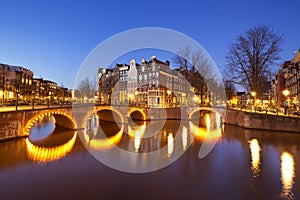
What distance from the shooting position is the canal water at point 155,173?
8.49 metres

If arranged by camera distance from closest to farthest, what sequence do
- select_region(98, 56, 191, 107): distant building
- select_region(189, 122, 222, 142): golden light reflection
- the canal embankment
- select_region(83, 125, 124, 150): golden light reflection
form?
select_region(83, 125, 124, 150): golden light reflection < select_region(189, 122, 222, 142): golden light reflection < the canal embankment < select_region(98, 56, 191, 107): distant building

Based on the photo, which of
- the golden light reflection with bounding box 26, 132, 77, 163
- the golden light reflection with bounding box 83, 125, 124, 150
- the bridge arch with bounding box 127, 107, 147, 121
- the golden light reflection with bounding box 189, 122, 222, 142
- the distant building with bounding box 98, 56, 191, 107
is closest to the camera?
the golden light reflection with bounding box 26, 132, 77, 163

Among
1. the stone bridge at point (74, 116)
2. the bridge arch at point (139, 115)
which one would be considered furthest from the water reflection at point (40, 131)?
the bridge arch at point (139, 115)

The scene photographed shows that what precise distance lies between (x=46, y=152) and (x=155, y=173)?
29.2 feet

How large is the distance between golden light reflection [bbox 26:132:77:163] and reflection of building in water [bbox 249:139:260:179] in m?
12.2

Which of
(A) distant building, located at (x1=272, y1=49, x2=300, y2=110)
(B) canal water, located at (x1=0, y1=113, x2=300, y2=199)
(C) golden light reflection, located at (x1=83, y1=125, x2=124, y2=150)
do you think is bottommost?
(B) canal water, located at (x1=0, y1=113, x2=300, y2=199)

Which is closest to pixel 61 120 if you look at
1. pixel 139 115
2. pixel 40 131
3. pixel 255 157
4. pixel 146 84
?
pixel 40 131

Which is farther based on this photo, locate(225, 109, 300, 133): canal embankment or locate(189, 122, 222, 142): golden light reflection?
locate(225, 109, 300, 133): canal embankment

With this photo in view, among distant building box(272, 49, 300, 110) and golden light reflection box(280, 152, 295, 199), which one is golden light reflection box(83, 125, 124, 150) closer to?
golden light reflection box(280, 152, 295, 199)

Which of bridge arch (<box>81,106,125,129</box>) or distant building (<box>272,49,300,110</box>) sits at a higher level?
distant building (<box>272,49,300,110</box>)

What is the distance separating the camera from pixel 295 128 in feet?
71.4

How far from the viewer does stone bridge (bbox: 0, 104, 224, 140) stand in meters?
16.9

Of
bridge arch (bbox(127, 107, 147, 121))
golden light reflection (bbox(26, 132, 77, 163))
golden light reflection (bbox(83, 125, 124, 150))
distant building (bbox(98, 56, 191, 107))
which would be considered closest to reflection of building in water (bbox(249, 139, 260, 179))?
golden light reflection (bbox(83, 125, 124, 150))

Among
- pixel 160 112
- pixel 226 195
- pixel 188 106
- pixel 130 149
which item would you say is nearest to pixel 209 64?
pixel 188 106
